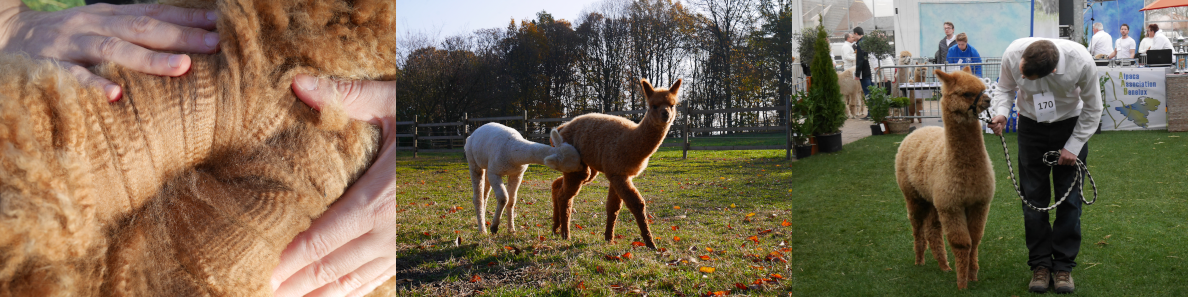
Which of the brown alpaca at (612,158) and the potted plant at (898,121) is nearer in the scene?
the brown alpaca at (612,158)

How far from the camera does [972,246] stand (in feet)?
9.23

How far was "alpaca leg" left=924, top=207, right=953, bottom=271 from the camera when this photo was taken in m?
3.01

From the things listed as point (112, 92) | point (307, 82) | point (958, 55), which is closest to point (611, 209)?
point (307, 82)

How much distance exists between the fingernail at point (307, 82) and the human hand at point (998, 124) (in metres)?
2.50

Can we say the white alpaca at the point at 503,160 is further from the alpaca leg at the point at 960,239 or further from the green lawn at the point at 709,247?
the alpaca leg at the point at 960,239

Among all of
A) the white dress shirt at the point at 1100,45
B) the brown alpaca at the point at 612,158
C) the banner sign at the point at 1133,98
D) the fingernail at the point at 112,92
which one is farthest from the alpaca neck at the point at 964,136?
the white dress shirt at the point at 1100,45

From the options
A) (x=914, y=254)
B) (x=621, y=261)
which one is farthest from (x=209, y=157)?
(x=914, y=254)

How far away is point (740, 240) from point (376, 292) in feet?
3.69

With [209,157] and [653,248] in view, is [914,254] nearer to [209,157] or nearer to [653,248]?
[653,248]

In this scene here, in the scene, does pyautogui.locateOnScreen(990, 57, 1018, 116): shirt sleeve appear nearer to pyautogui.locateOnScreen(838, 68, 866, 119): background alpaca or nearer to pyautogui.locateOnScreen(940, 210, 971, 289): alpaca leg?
pyautogui.locateOnScreen(940, 210, 971, 289): alpaca leg

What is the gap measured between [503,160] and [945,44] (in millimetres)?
5374

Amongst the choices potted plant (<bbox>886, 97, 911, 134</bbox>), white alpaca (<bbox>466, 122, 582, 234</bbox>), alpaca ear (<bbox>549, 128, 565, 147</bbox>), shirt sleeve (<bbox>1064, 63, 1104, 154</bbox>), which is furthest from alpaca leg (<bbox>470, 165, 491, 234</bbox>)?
potted plant (<bbox>886, 97, 911, 134</bbox>)

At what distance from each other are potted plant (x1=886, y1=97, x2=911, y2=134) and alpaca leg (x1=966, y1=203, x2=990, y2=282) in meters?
1.17

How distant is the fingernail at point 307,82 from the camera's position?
3.43 feet
